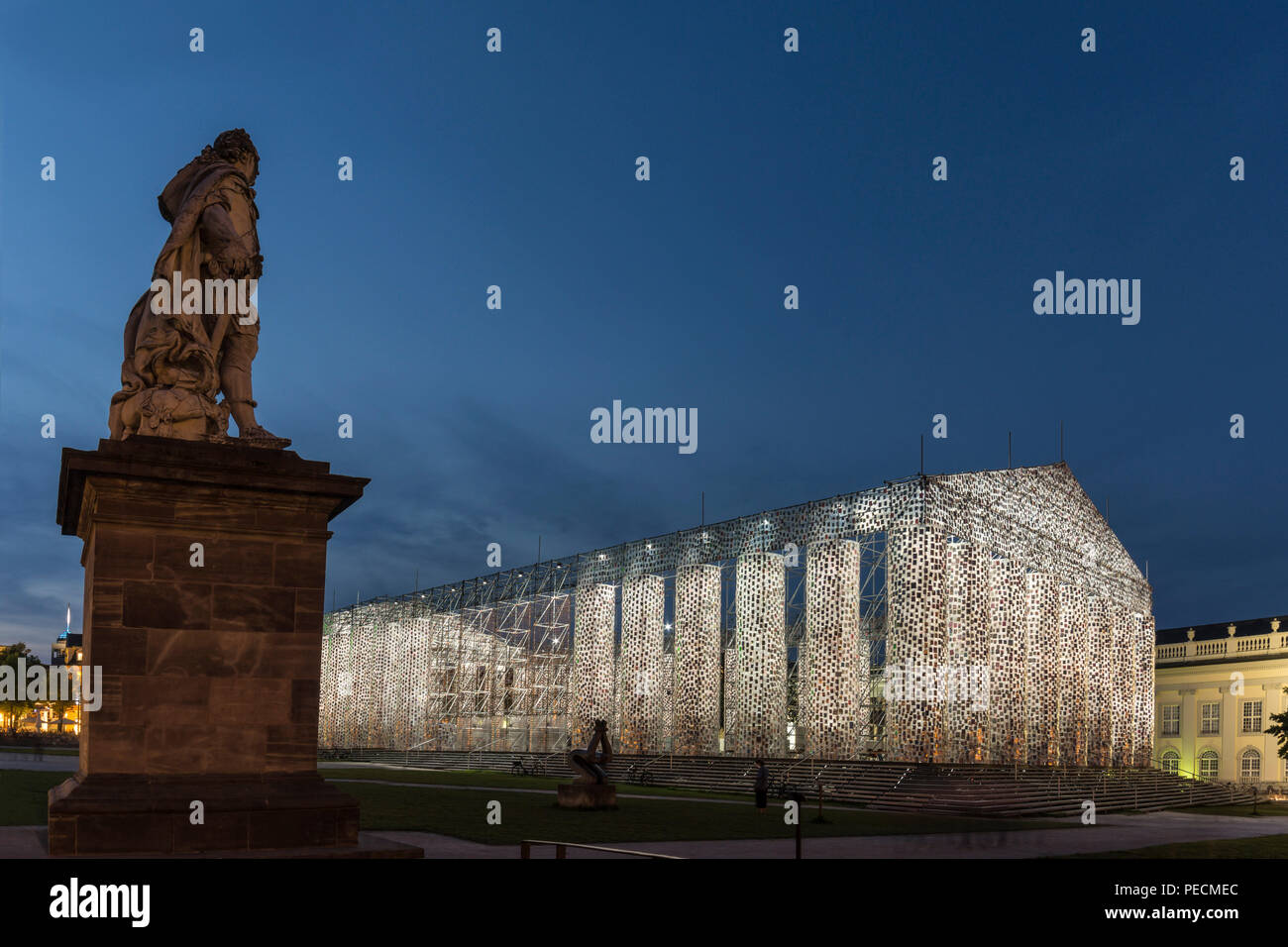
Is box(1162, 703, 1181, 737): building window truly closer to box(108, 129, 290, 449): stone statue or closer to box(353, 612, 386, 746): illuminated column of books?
box(353, 612, 386, 746): illuminated column of books

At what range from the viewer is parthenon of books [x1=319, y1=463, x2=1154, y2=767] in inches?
1305

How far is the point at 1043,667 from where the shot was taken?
1583 inches

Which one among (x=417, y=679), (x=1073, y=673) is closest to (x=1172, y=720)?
(x=1073, y=673)

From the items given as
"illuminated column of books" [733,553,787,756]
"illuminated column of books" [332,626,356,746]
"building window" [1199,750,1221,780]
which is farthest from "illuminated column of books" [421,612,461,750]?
"building window" [1199,750,1221,780]

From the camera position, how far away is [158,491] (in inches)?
279

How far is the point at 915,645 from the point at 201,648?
27.4 m

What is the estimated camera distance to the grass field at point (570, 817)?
48.2 ft

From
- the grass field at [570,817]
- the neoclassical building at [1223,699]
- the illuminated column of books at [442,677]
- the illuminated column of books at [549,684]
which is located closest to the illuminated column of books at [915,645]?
the grass field at [570,817]

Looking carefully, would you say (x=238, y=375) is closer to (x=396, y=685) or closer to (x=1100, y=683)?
(x=1100, y=683)

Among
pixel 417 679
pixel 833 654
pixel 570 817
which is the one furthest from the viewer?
pixel 417 679
